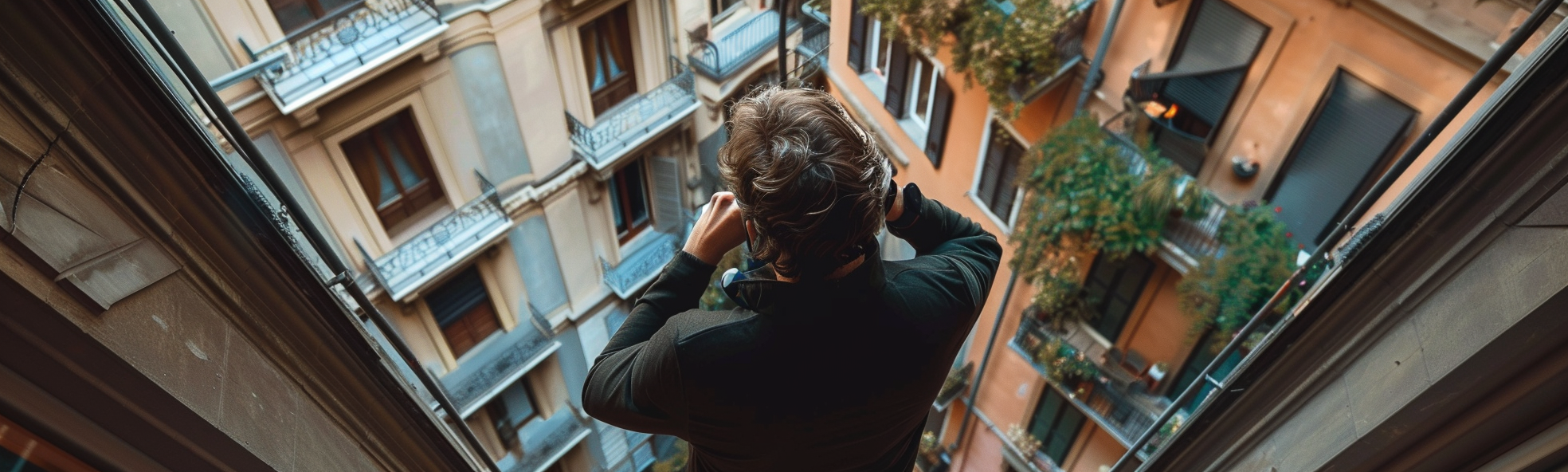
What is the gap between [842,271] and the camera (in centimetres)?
142

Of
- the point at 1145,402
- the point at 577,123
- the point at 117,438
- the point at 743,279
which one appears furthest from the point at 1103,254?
the point at 117,438

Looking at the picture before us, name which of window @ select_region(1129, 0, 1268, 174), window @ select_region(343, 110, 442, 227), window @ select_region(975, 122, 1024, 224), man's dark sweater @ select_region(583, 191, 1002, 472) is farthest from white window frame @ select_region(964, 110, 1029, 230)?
man's dark sweater @ select_region(583, 191, 1002, 472)

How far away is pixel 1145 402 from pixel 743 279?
191 inches

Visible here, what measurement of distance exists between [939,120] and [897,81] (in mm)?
426

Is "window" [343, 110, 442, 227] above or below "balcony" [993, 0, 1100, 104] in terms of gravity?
below

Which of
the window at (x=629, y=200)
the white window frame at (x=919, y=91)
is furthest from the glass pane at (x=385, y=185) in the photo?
the white window frame at (x=919, y=91)

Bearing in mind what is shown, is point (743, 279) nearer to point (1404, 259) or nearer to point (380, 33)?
point (1404, 259)

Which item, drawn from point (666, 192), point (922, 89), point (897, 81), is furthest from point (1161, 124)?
point (666, 192)

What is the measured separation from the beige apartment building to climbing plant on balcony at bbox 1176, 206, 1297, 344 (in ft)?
7.70

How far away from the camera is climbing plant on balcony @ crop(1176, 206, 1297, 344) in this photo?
13.6 feet

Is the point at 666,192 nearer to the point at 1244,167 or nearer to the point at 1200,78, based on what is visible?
the point at 1200,78

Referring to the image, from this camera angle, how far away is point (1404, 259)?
1.79 meters

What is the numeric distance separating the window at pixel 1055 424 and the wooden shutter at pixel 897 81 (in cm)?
233

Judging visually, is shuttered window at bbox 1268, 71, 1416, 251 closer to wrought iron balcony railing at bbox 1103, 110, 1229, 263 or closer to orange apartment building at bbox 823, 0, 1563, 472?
orange apartment building at bbox 823, 0, 1563, 472
